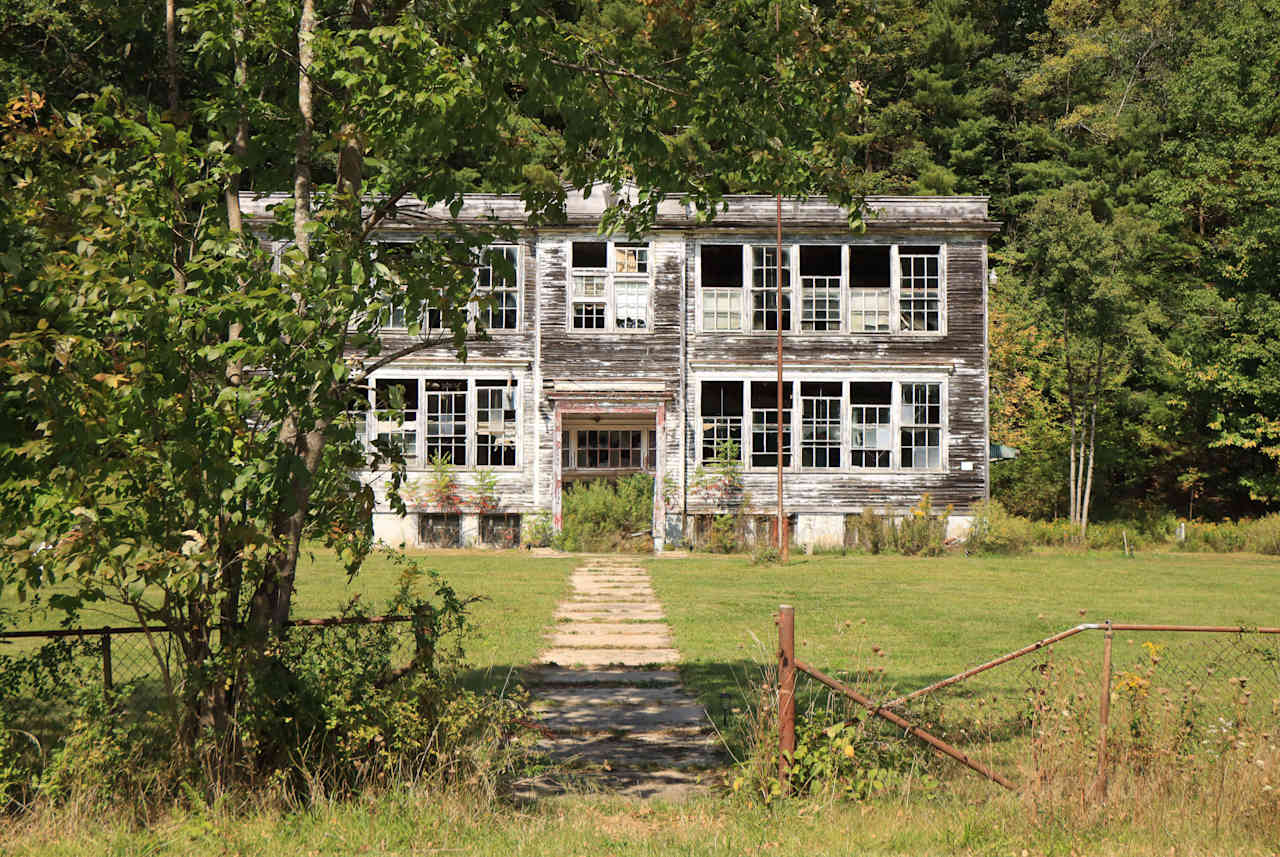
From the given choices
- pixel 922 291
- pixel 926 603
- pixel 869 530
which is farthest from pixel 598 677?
pixel 922 291

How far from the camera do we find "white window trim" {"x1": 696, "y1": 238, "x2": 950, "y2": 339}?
27.4 meters

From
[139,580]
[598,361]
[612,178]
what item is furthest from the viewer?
[598,361]

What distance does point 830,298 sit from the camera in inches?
1086

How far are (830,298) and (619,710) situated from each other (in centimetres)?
1896

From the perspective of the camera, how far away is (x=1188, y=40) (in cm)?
4388

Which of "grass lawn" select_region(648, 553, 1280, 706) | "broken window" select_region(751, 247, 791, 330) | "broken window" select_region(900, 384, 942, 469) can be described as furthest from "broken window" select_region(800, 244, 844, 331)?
"grass lawn" select_region(648, 553, 1280, 706)

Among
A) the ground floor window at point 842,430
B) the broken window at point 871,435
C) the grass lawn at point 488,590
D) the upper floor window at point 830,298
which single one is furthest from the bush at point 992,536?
the grass lawn at point 488,590

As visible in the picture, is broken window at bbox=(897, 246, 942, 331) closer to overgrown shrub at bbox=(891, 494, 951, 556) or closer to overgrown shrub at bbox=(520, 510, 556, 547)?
overgrown shrub at bbox=(891, 494, 951, 556)

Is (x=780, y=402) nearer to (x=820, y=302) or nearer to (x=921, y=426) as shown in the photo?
(x=820, y=302)

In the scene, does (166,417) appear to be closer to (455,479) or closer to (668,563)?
(668,563)

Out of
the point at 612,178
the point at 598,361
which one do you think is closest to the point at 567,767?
the point at 612,178

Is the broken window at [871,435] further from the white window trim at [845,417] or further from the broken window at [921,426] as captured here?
the broken window at [921,426]

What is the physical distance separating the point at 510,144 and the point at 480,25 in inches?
43.4

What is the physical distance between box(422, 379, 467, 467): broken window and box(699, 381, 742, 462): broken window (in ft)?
18.1
